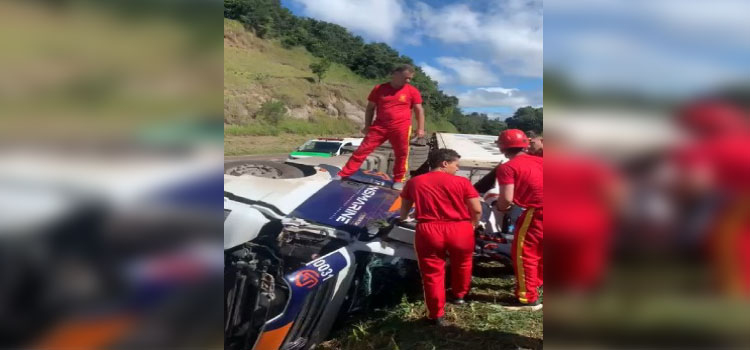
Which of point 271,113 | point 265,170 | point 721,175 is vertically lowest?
point 265,170

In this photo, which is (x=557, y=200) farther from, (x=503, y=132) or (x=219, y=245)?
(x=503, y=132)

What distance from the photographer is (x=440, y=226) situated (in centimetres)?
323

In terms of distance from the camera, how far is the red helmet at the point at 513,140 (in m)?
3.43

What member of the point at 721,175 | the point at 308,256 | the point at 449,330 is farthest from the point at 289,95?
the point at 721,175

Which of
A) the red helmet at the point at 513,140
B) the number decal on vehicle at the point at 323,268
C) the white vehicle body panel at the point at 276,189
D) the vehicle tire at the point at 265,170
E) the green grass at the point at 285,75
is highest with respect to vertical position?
the green grass at the point at 285,75

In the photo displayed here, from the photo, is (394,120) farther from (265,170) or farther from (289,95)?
(289,95)

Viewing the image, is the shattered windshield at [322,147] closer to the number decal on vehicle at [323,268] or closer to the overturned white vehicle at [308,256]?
the overturned white vehicle at [308,256]

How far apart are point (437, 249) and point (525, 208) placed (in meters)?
0.60

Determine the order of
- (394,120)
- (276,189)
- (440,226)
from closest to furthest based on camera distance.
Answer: (440,226) → (276,189) → (394,120)

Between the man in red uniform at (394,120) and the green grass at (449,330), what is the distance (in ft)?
5.45

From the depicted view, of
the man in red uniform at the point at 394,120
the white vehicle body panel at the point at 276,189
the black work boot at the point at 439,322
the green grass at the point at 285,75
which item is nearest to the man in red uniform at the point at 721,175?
the black work boot at the point at 439,322

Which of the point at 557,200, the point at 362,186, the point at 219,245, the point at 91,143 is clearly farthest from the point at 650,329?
the point at 362,186

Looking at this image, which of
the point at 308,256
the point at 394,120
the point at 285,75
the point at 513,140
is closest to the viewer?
the point at 308,256

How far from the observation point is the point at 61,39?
0.80 m
